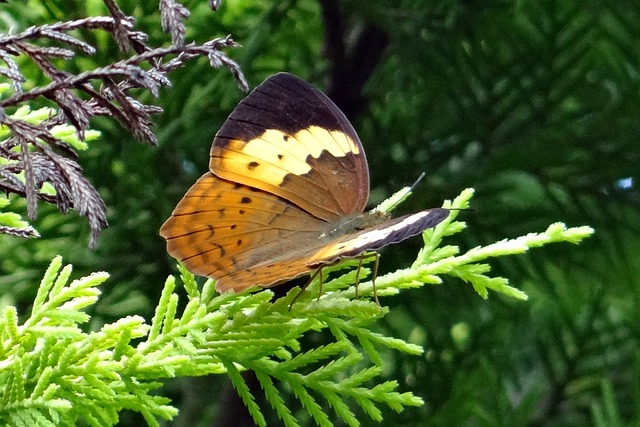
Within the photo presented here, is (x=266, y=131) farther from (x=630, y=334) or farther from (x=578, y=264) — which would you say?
(x=630, y=334)

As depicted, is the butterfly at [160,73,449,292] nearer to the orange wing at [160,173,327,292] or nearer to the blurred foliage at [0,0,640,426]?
Answer: the orange wing at [160,173,327,292]

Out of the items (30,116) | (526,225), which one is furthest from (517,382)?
(30,116)

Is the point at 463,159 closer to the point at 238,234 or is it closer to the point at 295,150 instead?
the point at 295,150


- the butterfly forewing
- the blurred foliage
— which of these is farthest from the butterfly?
the blurred foliage

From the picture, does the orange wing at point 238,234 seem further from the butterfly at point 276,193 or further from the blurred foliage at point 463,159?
the blurred foliage at point 463,159

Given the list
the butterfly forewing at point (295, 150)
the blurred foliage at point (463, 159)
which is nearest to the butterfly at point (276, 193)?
the butterfly forewing at point (295, 150)

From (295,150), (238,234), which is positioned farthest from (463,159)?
(238,234)
